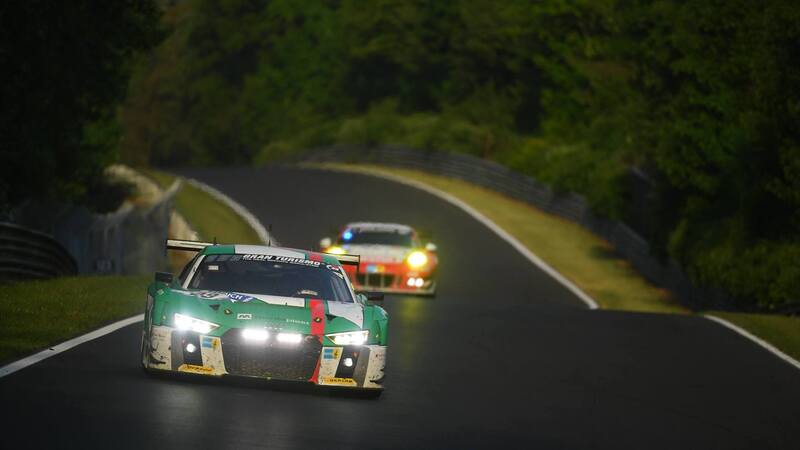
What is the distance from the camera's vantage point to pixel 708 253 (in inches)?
1549

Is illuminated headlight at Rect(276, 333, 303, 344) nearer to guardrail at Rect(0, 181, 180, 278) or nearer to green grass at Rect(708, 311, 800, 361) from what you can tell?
green grass at Rect(708, 311, 800, 361)

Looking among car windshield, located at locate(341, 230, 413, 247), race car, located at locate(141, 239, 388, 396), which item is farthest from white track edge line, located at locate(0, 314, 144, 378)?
car windshield, located at locate(341, 230, 413, 247)

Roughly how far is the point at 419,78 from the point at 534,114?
11.5m

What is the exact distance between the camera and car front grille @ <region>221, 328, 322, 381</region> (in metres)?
12.6

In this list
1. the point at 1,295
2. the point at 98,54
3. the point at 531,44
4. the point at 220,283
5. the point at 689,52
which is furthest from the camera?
the point at 531,44

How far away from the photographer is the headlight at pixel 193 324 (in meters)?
12.7

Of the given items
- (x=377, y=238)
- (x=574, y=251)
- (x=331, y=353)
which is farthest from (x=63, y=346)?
(x=574, y=251)

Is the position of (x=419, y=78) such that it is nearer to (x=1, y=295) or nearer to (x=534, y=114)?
(x=534, y=114)

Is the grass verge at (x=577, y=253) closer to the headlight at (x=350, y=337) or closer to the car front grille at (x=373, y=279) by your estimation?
the car front grille at (x=373, y=279)

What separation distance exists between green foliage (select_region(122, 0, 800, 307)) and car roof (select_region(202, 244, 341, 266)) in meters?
21.9

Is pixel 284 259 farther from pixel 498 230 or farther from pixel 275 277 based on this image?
pixel 498 230

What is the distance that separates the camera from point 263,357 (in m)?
12.7

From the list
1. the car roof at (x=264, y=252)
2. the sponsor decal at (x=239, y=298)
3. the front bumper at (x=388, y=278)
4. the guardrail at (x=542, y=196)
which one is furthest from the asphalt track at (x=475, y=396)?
the guardrail at (x=542, y=196)

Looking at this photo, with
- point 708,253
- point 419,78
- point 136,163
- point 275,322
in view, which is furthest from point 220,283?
point 136,163
